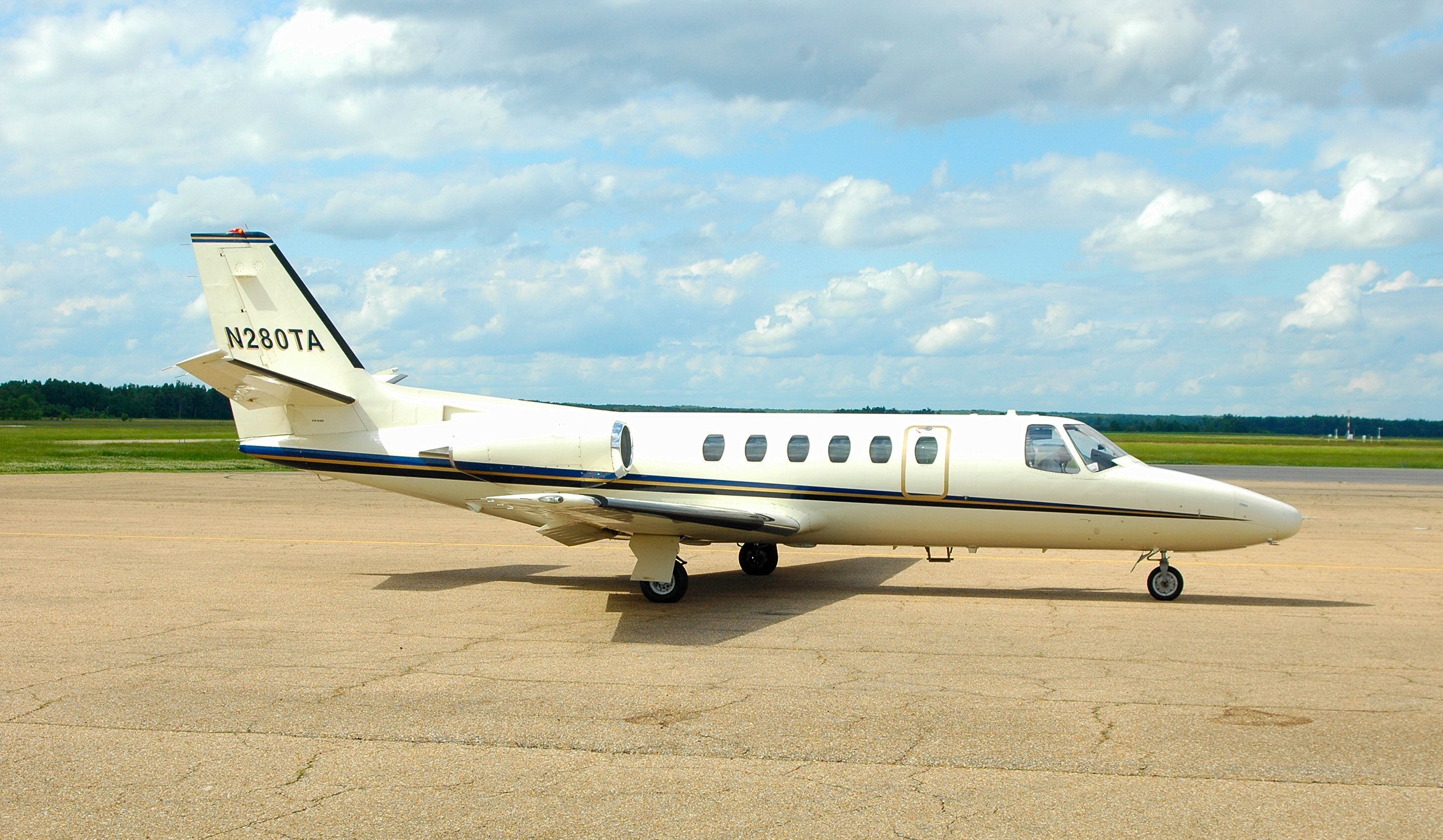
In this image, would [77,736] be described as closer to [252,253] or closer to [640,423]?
[640,423]

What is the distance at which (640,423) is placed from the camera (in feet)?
51.9

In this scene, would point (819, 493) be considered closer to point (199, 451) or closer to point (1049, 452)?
point (1049, 452)

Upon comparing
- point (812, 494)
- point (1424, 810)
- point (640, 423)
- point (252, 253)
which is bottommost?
point (1424, 810)

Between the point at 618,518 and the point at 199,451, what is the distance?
48.2m

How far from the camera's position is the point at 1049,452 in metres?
14.5

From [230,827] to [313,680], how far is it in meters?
3.58

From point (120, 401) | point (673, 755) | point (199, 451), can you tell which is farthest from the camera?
point (120, 401)

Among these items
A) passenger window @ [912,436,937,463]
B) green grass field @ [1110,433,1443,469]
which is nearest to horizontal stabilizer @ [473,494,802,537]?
passenger window @ [912,436,937,463]

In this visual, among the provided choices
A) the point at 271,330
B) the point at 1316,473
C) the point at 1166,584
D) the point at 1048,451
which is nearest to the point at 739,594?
the point at 1048,451

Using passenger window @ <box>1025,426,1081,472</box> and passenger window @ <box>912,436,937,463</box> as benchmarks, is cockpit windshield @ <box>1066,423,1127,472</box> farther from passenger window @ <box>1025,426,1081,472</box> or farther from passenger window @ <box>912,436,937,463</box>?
passenger window @ <box>912,436,937,463</box>

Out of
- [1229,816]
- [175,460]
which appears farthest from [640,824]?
[175,460]

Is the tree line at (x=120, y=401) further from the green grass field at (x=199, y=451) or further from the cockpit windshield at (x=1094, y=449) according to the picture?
the cockpit windshield at (x=1094, y=449)

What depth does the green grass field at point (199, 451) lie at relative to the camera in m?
45.3

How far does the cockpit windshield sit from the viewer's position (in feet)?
47.1
